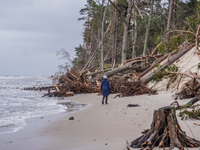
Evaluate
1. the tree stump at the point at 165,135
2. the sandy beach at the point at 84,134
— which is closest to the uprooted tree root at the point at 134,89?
the sandy beach at the point at 84,134

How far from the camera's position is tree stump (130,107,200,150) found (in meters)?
3.71

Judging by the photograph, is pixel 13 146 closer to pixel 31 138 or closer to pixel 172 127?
pixel 31 138

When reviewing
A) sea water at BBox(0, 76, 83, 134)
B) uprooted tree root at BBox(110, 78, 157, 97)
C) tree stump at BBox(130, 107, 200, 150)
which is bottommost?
sea water at BBox(0, 76, 83, 134)

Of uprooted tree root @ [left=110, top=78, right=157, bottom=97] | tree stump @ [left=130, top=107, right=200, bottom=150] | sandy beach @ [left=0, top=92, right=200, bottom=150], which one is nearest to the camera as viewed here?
tree stump @ [left=130, top=107, right=200, bottom=150]

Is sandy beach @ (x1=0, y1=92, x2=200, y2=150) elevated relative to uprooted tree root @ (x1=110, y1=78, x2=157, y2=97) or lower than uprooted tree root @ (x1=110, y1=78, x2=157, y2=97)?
lower

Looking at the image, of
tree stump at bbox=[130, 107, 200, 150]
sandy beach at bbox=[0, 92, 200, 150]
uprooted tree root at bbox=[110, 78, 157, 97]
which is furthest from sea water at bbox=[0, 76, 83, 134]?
tree stump at bbox=[130, 107, 200, 150]

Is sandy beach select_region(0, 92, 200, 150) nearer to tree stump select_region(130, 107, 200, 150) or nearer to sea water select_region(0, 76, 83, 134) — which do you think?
tree stump select_region(130, 107, 200, 150)

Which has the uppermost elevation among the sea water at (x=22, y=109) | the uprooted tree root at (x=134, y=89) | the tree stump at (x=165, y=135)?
the uprooted tree root at (x=134, y=89)

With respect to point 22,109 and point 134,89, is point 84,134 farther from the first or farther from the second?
point 134,89

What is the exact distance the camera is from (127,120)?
6.66m

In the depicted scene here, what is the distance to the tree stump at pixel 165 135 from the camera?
3.71m

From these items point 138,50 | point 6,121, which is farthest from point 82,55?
point 6,121

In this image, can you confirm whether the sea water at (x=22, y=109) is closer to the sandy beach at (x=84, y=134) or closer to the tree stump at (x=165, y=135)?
the sandy beach at (x=84, y=134)

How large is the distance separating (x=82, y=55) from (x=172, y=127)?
146ft
